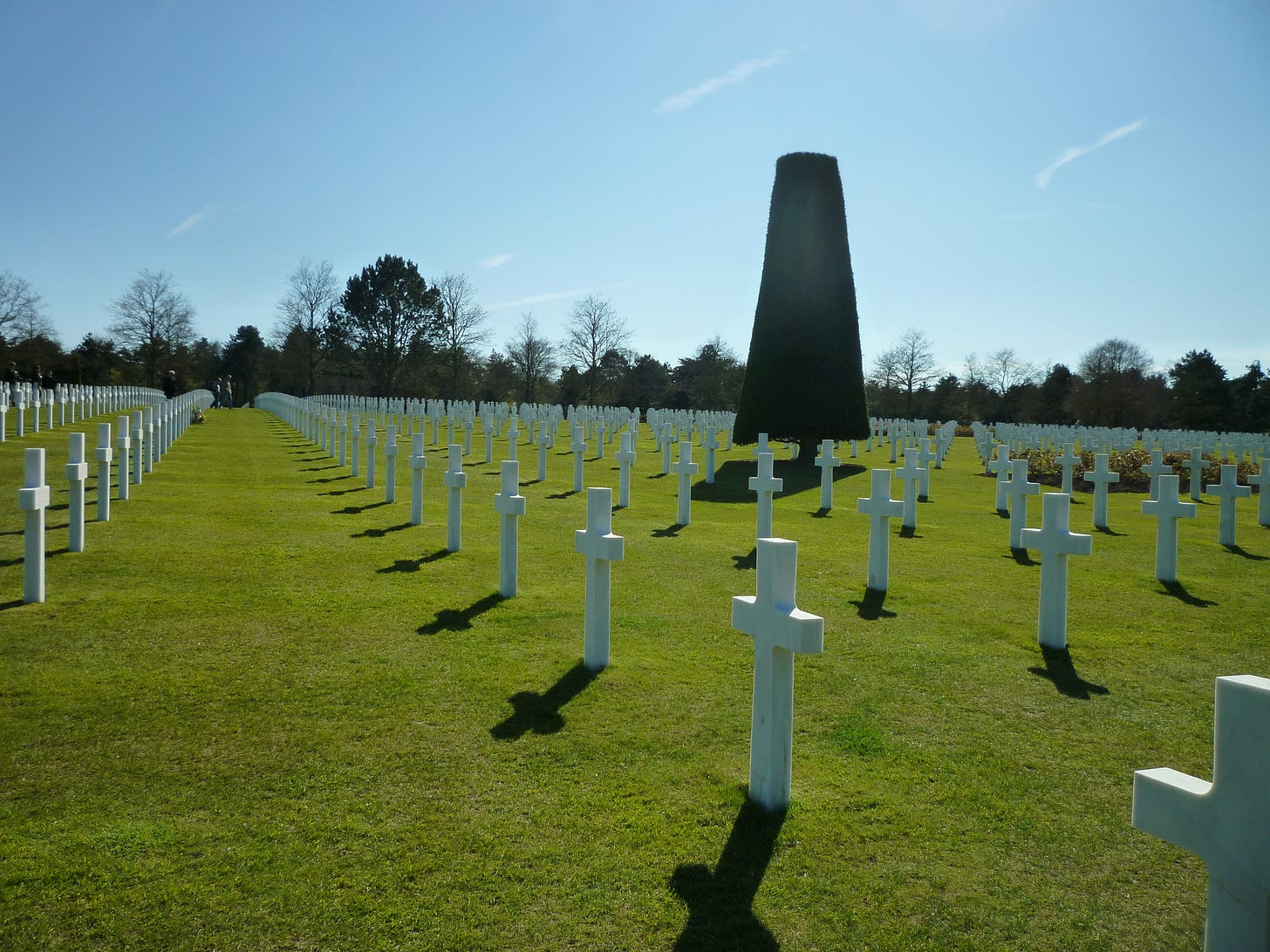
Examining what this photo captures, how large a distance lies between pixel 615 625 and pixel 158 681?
281 centimetres

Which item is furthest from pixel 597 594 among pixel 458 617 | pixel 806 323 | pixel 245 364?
pixel 245 364

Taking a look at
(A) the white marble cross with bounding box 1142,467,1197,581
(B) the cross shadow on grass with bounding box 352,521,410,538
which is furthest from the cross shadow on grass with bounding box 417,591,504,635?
(A) the white marble cross with bounding box 1142,467,1197,581

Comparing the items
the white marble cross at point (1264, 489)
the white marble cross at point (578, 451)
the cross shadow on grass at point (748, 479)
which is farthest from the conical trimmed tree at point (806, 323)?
the white marble cross at point (1264, 489)

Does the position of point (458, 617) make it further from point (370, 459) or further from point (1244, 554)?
point (1244, 554)

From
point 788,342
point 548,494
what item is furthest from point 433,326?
point 548,494

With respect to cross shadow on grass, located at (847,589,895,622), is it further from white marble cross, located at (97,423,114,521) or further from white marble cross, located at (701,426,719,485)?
white marble cross, located at (701,426,719,485)

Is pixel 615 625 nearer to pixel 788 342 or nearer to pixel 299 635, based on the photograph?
pixel 299 635

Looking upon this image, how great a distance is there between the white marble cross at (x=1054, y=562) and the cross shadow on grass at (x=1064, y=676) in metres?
0.11

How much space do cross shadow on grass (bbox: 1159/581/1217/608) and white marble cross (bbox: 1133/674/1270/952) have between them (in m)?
6.46

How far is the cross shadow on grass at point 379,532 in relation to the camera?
29.4 ft

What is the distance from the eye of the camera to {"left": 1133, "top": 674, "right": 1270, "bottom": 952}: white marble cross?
5.49 feet

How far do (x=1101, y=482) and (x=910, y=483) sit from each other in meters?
2.67

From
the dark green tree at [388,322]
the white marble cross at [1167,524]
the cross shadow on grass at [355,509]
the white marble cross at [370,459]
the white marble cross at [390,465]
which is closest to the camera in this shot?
the white marble cross at [1167,524]

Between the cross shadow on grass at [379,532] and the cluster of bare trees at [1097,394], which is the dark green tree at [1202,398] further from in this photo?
the cross shadow on grass at [379,532]
